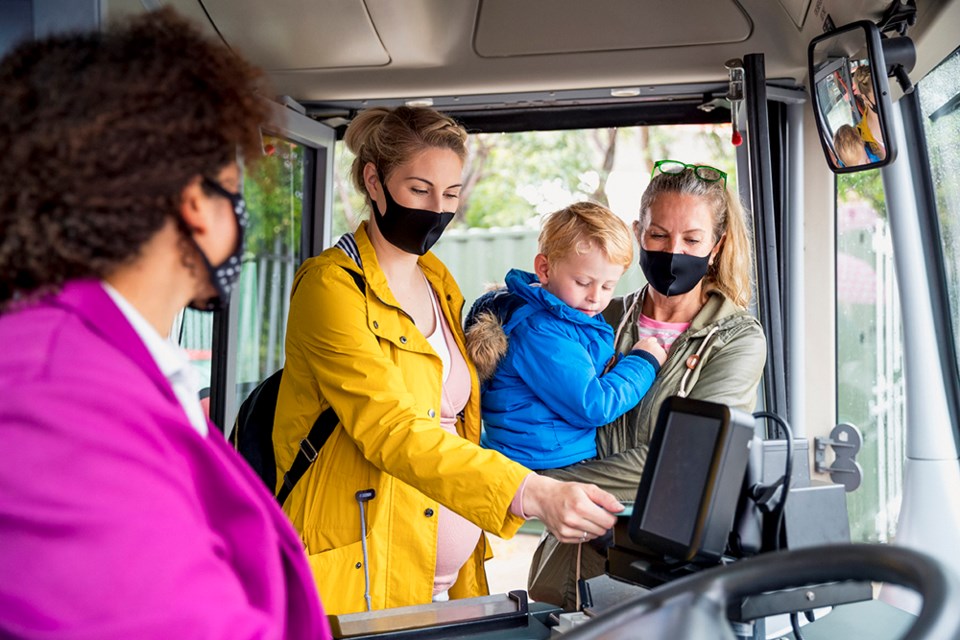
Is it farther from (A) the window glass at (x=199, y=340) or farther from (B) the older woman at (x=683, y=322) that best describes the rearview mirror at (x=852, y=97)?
(A) the window glass at (x=199, y=340)

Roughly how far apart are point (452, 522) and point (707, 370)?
0.76m

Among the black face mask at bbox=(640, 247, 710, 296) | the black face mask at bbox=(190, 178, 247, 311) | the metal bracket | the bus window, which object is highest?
the bus window

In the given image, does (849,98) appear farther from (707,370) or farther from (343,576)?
(343,576)

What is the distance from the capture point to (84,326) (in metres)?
1.04

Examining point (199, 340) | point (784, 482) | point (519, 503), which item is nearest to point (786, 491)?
point (784, 482)

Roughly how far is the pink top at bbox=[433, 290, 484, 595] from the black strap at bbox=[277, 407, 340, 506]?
28 centimetres

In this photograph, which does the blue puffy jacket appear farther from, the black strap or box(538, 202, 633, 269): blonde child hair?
the black strap

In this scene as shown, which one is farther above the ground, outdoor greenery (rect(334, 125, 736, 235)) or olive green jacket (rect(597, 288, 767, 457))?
outdoor greenery (rect(334, 125, 736, 235))

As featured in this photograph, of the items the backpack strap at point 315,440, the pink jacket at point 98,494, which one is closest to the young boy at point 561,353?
the backpack strap at point 315,440

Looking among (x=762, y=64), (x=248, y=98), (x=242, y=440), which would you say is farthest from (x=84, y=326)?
(x=762, y=64)

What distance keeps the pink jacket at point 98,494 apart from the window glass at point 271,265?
2.40m

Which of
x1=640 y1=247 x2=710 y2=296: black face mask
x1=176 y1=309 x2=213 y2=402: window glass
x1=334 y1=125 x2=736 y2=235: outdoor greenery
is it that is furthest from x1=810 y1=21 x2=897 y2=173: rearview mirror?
x1=334 y1=125 x2=736 y2=235: outdoor greenery

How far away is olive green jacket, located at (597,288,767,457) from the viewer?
2480 mm

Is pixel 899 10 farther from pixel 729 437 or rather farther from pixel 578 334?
pixel 729 437
